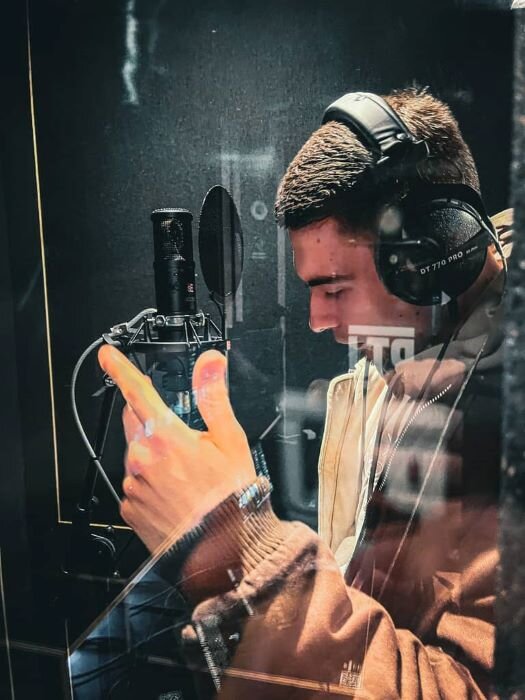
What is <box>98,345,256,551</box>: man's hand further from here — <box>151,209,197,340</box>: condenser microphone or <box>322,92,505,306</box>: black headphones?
<box>322,92,505,306</box>: black headphones

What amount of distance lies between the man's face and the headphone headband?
130mm

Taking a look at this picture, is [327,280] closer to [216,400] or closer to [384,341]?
[384,341]

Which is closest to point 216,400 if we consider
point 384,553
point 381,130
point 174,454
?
point 174,454

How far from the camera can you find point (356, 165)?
856mm

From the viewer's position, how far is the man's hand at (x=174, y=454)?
3.28ft

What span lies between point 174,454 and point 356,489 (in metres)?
0.34

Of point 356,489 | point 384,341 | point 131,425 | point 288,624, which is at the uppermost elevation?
point 384,341

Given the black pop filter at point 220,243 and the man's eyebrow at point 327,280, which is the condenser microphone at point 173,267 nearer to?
the black pop filter at point 220,243

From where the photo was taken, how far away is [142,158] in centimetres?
99

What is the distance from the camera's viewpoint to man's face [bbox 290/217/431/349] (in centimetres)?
89

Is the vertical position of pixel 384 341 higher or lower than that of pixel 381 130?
lower

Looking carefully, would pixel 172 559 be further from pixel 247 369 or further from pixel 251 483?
pixel 247 369

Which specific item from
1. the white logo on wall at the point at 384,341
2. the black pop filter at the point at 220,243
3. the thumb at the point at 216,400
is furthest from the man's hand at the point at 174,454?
the white logo on wall at the point at 384,341

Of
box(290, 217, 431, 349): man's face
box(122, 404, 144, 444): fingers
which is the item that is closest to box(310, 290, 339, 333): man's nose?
box(290, 217, 431, 349): man's face
